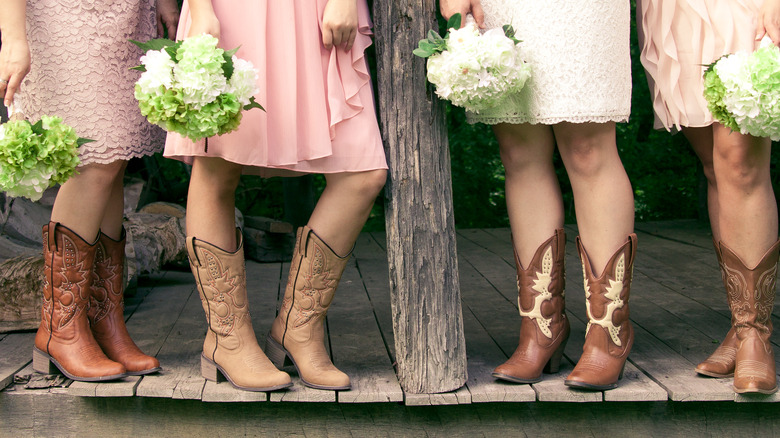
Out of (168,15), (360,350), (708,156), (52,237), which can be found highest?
(168,15)

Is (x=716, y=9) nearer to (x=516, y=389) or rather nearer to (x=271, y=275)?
(x=516, y=389)

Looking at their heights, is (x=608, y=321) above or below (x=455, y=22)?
below

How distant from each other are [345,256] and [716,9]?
1282 mm

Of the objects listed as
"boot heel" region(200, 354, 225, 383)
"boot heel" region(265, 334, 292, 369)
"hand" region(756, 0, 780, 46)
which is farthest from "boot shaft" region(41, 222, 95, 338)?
"hand" region(756, 0, 780, 46)

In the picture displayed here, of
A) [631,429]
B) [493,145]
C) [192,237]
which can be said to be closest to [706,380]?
[631,429]

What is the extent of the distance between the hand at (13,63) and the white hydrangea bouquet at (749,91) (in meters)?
1.83

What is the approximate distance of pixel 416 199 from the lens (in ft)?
7.36

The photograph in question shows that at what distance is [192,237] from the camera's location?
2.20 meters

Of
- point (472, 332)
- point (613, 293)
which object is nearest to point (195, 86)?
point (613, 293)

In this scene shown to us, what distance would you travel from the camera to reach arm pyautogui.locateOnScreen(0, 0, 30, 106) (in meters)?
2.07

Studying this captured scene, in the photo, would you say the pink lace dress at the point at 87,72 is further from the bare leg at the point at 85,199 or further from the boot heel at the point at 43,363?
the boot heel at the point at 43,363

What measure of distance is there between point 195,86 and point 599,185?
1170mm

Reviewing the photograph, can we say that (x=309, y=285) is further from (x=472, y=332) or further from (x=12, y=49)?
(x=12, y=49)

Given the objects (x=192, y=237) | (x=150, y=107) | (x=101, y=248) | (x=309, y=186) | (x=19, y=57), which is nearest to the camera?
(x=150, y=107)
